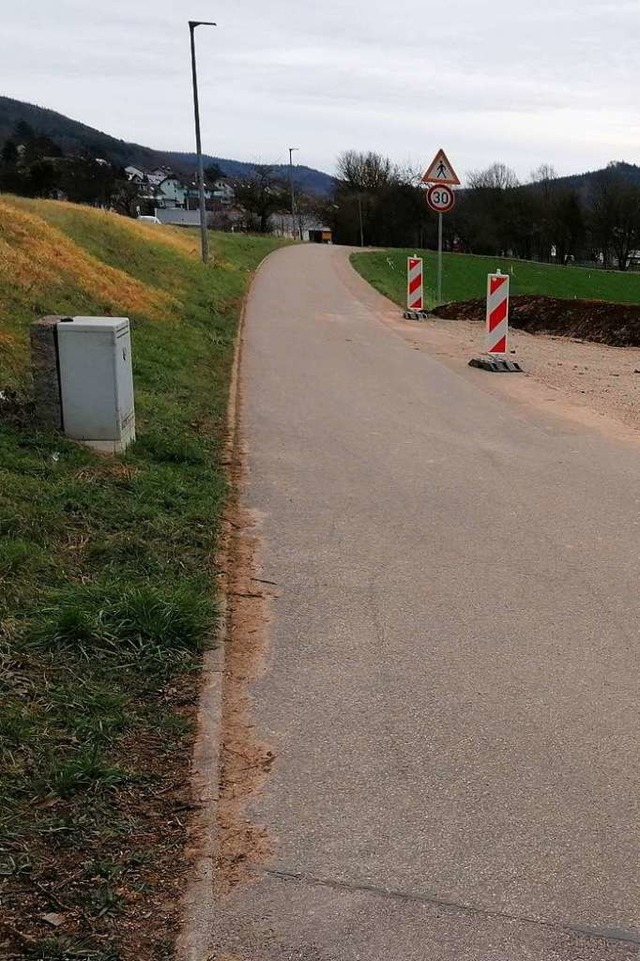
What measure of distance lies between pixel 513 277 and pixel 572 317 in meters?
29.5

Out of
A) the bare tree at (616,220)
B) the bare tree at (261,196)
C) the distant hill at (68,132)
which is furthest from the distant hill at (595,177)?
the distant hill at (68,132)

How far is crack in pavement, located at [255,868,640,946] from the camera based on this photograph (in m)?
2.55

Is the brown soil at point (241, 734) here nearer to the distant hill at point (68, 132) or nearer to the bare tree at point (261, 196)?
the bare tree at point (261, 196)

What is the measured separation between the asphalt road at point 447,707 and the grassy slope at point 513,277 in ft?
99.6

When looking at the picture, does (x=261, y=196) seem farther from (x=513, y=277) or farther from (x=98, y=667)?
(x=98, y=667)

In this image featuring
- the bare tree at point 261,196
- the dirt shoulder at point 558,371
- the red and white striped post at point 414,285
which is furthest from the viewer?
the bare tree at point 261,196

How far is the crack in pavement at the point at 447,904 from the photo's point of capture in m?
2.55

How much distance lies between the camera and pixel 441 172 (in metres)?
17.7

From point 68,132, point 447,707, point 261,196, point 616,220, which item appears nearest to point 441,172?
point 447,707

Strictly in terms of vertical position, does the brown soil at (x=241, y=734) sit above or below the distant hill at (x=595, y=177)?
below

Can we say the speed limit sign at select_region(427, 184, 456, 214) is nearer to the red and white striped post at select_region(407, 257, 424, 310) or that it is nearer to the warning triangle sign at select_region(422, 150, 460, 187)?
the warning triangle sign at select_region(422, 150, 460, 187)

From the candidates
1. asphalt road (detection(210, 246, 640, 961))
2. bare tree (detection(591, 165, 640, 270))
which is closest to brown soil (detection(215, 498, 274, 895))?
asphalt road (detection(210, 246, 640, 961))

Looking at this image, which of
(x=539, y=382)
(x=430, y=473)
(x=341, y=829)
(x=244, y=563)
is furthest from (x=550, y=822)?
(x=539, y=382)

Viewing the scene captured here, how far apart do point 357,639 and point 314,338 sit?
1324cm
